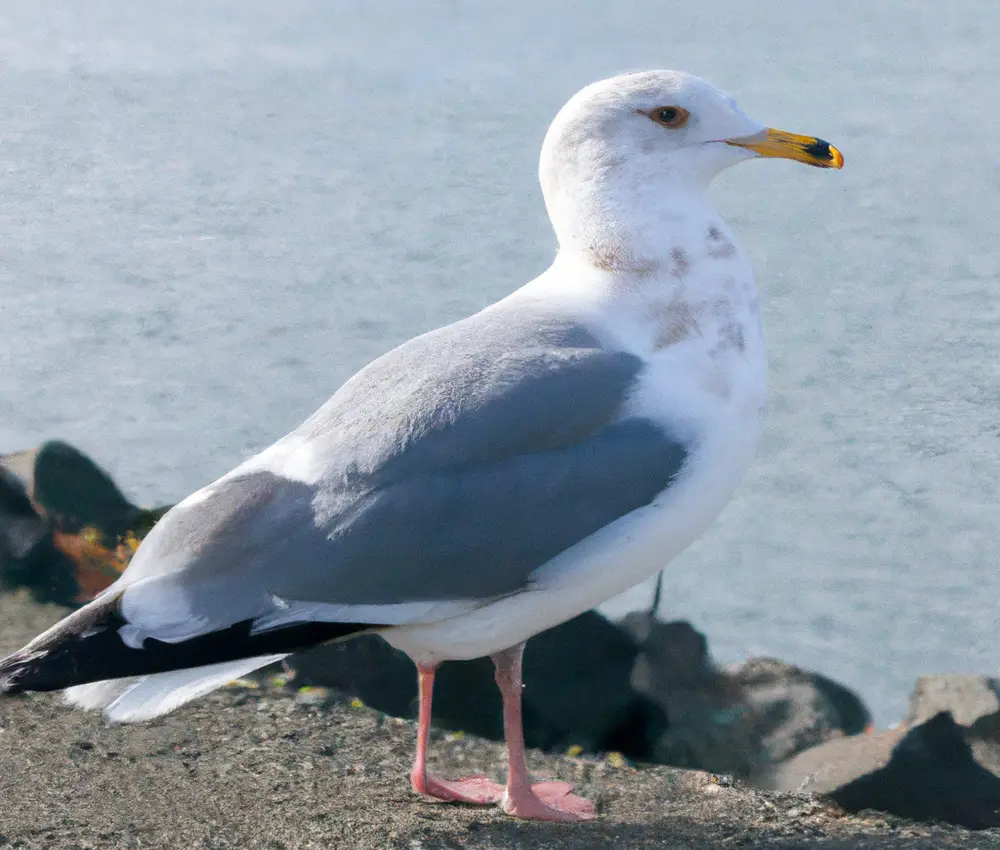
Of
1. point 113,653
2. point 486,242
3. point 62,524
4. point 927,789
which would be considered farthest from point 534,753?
point 486,242

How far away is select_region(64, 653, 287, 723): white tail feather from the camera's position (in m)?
2.28

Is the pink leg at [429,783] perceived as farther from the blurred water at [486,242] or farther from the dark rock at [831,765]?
the blurred water at [486,242]

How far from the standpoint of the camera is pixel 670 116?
251 centimetres

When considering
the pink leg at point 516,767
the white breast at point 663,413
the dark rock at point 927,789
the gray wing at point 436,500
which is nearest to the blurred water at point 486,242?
the dark rock at point 927,789

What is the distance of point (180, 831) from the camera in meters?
2.46

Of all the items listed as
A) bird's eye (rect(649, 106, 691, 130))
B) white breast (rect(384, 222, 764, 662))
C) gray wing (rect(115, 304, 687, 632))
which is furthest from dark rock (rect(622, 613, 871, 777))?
bird's eye (rect(649, 106, 691, 130))

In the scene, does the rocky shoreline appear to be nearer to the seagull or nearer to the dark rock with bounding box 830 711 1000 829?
the dark rock with bounding box 830 711 1000 829

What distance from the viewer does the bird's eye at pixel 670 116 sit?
2.50 m

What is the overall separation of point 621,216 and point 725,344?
28cm

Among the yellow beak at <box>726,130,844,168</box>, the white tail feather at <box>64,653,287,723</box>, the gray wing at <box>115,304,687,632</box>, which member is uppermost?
the yellow beak at <box>726,130,844,168</box>

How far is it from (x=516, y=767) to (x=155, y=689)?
679 mm

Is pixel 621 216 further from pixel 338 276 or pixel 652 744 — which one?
pixel 338 276

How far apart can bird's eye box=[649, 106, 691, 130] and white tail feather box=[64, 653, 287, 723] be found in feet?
3.48

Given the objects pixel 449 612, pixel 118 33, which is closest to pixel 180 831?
pixel 449 612
